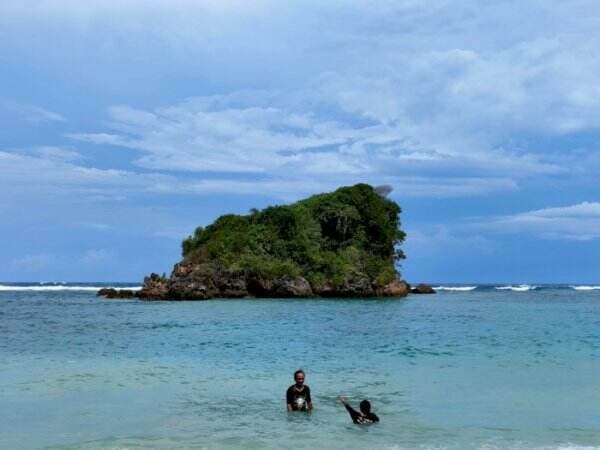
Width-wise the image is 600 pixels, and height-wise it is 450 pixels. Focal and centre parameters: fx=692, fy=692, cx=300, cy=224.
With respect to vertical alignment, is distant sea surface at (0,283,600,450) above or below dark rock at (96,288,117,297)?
below

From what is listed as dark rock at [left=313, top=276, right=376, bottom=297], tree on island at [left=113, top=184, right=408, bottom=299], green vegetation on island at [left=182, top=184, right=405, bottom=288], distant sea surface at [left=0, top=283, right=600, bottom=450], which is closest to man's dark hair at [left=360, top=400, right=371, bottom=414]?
distant sea surface at [left=0, top=283, right=600, bottom=450]

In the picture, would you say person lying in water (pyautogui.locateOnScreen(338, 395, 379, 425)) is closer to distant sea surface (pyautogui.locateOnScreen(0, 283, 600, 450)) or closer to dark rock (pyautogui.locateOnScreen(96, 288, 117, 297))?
distant sea surface (pyautogui.locateOnScreen(0, 283, 600, 450))

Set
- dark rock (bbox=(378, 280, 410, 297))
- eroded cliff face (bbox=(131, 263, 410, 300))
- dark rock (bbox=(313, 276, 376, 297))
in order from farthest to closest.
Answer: dark rock (bbox=(378, 280, 410, 297))
dark rock (bbox=(313, 276, 376, 297))
eroded cliff face (bbox=(131, 263, 410, 300))

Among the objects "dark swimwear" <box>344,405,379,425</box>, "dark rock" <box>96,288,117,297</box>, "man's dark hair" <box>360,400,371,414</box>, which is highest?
"dark rock" <box>96,288,117,297</box>

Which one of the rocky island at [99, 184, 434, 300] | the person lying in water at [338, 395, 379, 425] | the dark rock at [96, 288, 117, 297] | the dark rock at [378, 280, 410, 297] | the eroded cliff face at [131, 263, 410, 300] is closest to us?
the person lying in water at [338, 395, 379, 425]

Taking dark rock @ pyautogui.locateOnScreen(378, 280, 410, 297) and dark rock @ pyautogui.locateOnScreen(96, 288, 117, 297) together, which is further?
dark rock @ pyautogui.locateOnScreen(96, 288, 117, 297)

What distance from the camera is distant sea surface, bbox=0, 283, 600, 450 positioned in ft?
45.5

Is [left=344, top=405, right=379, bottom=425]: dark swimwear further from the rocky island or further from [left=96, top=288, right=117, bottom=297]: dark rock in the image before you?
[left=96, top=288, right=117, bottom=297]: dark rock

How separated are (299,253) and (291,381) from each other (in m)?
59.0

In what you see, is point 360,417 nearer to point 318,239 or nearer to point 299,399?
point 299,399

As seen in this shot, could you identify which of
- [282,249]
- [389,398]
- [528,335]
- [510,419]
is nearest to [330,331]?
[528,335]

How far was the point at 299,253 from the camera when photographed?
79.7 m

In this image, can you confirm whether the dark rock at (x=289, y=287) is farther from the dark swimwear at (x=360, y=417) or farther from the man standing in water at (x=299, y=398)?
the dark swimwear at (x=360, y=417)

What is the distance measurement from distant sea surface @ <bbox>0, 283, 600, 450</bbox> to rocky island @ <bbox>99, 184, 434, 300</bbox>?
1380 inches
